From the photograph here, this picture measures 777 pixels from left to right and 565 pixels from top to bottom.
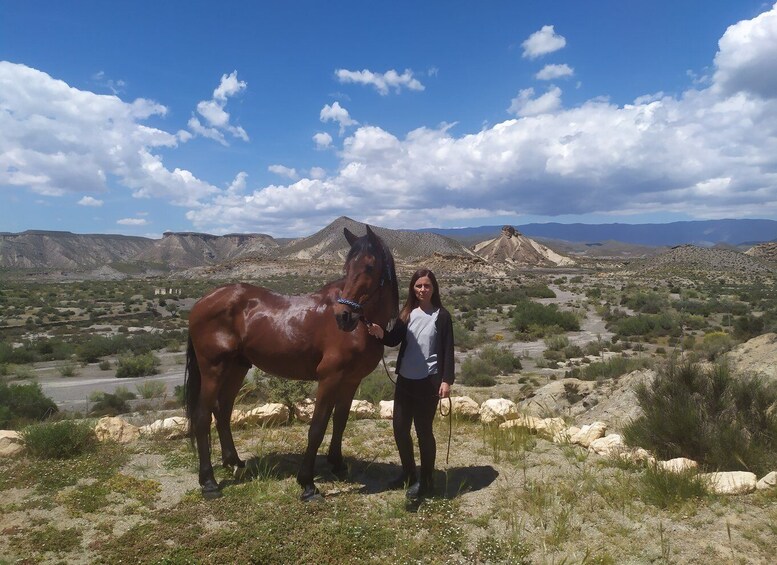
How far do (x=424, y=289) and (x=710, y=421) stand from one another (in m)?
3.64

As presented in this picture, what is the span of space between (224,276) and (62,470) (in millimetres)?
85065

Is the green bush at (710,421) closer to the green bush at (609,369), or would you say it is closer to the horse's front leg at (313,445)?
the horse's front leg at (313,445)

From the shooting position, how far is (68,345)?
76.7 feet

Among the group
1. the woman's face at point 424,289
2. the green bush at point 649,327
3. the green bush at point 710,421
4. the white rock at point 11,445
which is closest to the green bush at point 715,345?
the green bush at point 649,327

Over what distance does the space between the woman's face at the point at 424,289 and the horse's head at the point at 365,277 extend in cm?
24

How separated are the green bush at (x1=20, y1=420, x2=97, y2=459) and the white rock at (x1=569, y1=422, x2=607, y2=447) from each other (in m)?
5.89

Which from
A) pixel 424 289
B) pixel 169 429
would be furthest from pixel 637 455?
pixel 169 429

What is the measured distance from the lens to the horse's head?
3.77m

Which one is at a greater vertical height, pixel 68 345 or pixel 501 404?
pixel 501 404

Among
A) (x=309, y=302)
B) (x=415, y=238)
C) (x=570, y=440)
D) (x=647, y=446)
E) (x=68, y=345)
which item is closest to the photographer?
(x=309, y=302)

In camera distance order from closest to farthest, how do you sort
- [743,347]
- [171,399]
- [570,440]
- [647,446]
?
[647,446] < [570,440] < [743,347] < [171,399]

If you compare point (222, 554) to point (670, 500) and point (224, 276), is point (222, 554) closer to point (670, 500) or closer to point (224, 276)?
point (670, 500)

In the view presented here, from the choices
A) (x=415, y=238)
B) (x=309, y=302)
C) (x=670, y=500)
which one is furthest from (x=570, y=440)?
(x=415, y=238)

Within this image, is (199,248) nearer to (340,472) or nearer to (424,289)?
(340,472)
